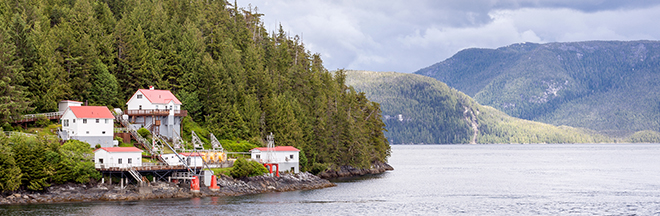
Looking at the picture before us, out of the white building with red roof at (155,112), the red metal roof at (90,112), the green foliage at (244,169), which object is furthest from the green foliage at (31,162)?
the white building with red roof at (155,112)

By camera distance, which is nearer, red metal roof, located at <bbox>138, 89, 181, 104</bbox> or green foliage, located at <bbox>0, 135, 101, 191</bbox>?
green foliage, located at <bbox>0, 135, 101, 191</bbox>

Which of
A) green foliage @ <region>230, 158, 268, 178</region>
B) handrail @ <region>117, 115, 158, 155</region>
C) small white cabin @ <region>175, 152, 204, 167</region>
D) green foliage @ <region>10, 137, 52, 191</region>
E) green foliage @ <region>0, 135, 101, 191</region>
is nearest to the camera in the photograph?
green foliage @ <region>0, 135, 101, 191</region>

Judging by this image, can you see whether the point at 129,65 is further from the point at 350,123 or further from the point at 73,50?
the point at 350,123

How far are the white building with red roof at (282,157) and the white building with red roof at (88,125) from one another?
24.2 metres

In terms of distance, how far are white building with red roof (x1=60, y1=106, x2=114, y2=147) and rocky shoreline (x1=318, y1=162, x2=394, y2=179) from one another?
150 ft

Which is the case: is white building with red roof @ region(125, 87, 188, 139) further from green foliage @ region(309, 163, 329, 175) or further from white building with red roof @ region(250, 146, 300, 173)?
green foliage @ region(309, 163, 329, 175)

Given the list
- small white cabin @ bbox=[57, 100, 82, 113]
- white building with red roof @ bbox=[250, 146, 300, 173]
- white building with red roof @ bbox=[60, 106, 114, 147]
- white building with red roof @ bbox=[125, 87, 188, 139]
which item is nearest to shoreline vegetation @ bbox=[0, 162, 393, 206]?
white building with red roof @ bbox=[250, 146, 300, 173]

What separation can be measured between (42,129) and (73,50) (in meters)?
20.7

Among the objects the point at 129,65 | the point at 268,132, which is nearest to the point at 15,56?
the point at 129,65

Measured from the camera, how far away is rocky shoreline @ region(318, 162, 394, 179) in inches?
5008

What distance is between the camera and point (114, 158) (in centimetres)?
7900

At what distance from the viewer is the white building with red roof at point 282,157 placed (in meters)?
102

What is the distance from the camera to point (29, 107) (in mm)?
91000

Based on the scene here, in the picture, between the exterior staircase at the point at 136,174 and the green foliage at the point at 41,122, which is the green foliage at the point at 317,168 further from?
the green foliage at the point at 41,122
